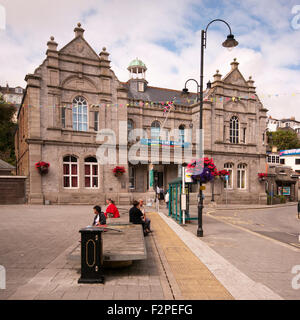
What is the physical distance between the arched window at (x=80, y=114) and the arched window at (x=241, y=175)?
18.7 meters

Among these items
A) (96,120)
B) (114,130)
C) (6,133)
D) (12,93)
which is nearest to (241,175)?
(114,130)

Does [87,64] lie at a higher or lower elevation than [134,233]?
higher

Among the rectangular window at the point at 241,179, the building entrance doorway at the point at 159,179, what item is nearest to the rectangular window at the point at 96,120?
the building entrance doorway at the point at 159,179

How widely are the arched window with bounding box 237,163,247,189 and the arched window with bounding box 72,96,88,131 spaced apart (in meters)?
18.7

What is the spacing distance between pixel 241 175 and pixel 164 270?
1064 inches

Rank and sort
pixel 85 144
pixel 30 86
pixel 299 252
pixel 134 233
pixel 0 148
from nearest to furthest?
pixel 134 233 < pixel 299 252 < pixel 30 86 < pixel 85 144 < pixel 0 148

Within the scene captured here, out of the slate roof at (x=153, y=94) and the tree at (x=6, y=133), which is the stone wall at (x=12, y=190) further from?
the tree at (x=6, y=133)

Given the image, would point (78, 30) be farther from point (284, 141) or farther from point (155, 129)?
point (284, 141)

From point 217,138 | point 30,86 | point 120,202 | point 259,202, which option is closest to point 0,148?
point 30,86

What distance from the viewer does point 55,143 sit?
71.3 ft

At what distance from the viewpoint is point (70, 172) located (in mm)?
22453

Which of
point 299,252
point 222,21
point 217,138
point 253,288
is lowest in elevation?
point 299,252

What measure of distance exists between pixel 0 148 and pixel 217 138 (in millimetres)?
34738
